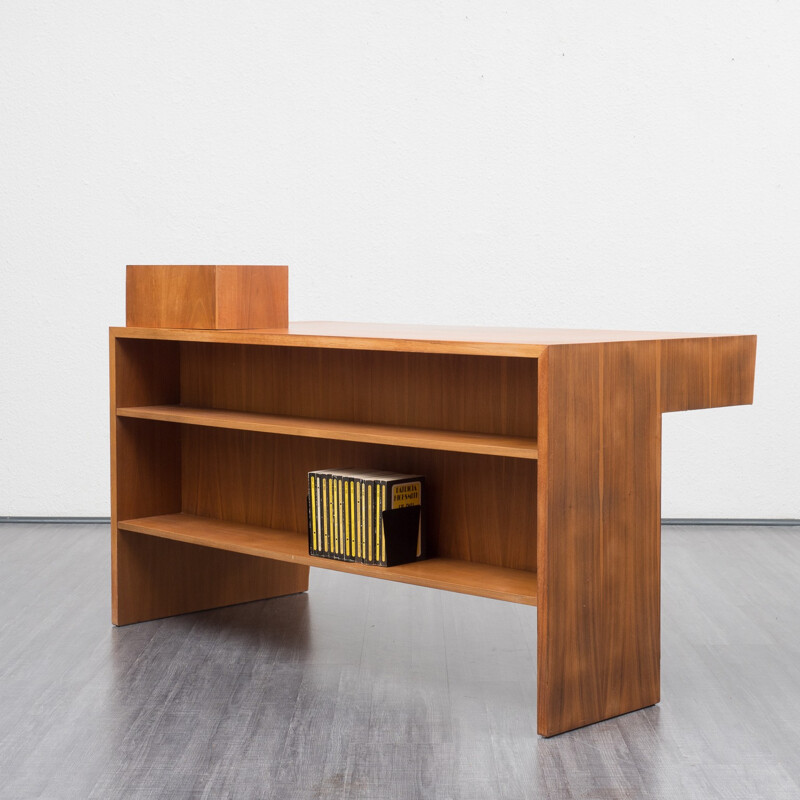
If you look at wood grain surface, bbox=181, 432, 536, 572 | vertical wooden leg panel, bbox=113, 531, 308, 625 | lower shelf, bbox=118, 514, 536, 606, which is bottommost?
vertical wooden leg panel, bbox=113, 531, 308, 625

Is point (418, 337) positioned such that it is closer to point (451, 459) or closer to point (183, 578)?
point (451, 459)

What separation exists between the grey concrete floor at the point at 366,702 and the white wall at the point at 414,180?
1.42 meters

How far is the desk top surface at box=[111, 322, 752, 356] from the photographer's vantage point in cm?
255

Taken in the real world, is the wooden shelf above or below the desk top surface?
below

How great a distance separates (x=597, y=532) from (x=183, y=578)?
5.40ft

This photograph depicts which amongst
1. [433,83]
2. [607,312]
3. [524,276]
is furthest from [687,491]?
[433,83]

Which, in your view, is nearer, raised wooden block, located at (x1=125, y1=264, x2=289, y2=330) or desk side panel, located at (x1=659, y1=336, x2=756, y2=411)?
desk side panel, located at (x1=659, y1=336, x2=756, y2=411)

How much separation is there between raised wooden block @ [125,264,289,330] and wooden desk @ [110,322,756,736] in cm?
7

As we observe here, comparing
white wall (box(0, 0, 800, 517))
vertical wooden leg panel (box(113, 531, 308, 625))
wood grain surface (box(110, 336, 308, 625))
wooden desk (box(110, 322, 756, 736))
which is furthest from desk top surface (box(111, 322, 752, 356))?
white wall (box(0, 0, 800, 517))

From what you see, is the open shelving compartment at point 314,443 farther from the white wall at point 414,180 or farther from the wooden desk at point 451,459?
the white wall at point 414,180

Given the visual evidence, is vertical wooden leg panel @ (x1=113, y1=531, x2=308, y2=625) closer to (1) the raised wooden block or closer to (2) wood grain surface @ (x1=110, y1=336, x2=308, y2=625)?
(2) wood grain surface @ (x1=110, y1=336, x2=308, y2=625)

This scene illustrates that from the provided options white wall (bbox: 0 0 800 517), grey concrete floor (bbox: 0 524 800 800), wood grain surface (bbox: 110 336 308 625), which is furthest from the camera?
white wall (bbox: 0 0 800 517)

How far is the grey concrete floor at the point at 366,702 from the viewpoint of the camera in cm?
234

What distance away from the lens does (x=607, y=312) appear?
205 inches
